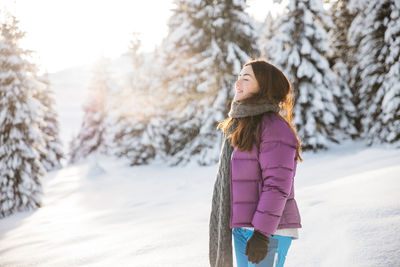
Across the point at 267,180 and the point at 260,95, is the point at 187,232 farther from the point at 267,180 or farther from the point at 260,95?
the point at 260,95

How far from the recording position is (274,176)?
1.76 m

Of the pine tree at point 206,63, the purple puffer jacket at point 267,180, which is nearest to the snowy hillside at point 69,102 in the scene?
the pine tree at point 206,63

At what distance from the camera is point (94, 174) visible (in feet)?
63.2

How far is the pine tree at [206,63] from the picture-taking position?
16.0 m

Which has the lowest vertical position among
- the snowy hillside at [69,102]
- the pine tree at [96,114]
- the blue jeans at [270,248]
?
the snowy hillside at [69,102]

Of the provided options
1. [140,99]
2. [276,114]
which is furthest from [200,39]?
[276,114]

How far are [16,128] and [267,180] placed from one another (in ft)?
40.5

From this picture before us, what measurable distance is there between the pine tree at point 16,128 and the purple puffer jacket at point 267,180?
1174 cm

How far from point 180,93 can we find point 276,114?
15468 mm

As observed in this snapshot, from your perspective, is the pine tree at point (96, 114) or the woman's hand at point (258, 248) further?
the pine tree at point (96, 114)

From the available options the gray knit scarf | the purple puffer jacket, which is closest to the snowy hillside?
the gray knit scarf

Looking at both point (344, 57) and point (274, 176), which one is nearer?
point (274, 176)

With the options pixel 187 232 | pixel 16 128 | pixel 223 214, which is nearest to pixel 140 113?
pixel 16 128

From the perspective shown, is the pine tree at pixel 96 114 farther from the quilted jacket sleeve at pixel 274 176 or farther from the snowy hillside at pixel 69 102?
the snowy hillside at pixel 69 102
